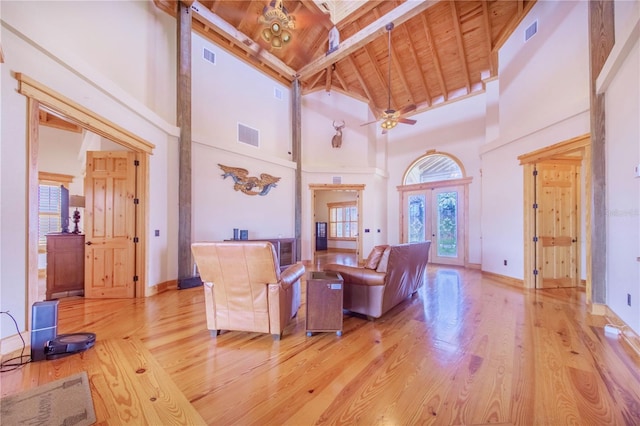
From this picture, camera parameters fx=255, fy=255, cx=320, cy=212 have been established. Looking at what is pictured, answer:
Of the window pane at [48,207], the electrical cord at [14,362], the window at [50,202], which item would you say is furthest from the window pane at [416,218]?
the window pane at [48,207]

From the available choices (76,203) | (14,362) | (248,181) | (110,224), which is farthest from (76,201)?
(14,362)

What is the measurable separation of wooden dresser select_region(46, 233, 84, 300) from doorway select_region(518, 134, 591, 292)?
24.8 ft

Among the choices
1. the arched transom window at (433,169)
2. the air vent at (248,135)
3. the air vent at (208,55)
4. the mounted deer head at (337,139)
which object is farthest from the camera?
the mounted deer head at (337,139)

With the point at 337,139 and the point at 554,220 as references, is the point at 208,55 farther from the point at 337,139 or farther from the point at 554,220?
the point at 554,220

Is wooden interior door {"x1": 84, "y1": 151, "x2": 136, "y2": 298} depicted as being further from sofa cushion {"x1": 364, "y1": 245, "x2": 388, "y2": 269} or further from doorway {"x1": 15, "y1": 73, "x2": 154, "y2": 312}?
sofa cushion {"x1": 364, "y1": 245, "x2": 388, "y2": 269}

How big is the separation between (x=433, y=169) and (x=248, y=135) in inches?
208

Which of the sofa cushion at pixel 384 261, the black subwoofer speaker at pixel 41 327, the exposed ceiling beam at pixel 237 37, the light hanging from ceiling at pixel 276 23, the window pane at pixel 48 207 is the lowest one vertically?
the black subwoofer speaker at pixel 41 327

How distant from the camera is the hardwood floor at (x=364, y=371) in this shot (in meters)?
1.53

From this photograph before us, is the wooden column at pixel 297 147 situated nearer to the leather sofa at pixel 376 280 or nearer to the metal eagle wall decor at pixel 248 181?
the metal eagle wall decor at pixel 248 181

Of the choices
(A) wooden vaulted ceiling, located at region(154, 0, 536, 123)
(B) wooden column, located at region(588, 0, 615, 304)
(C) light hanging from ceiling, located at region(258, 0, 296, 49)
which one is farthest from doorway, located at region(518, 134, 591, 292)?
(C) light hanging from ceiling, located at region(258, 0, 296, 49)

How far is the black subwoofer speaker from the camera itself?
2.14m

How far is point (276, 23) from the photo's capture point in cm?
427

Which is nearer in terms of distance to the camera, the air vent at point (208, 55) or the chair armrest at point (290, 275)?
the chair armrest at point (290, 275)

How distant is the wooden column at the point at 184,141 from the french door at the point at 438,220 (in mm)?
5864
